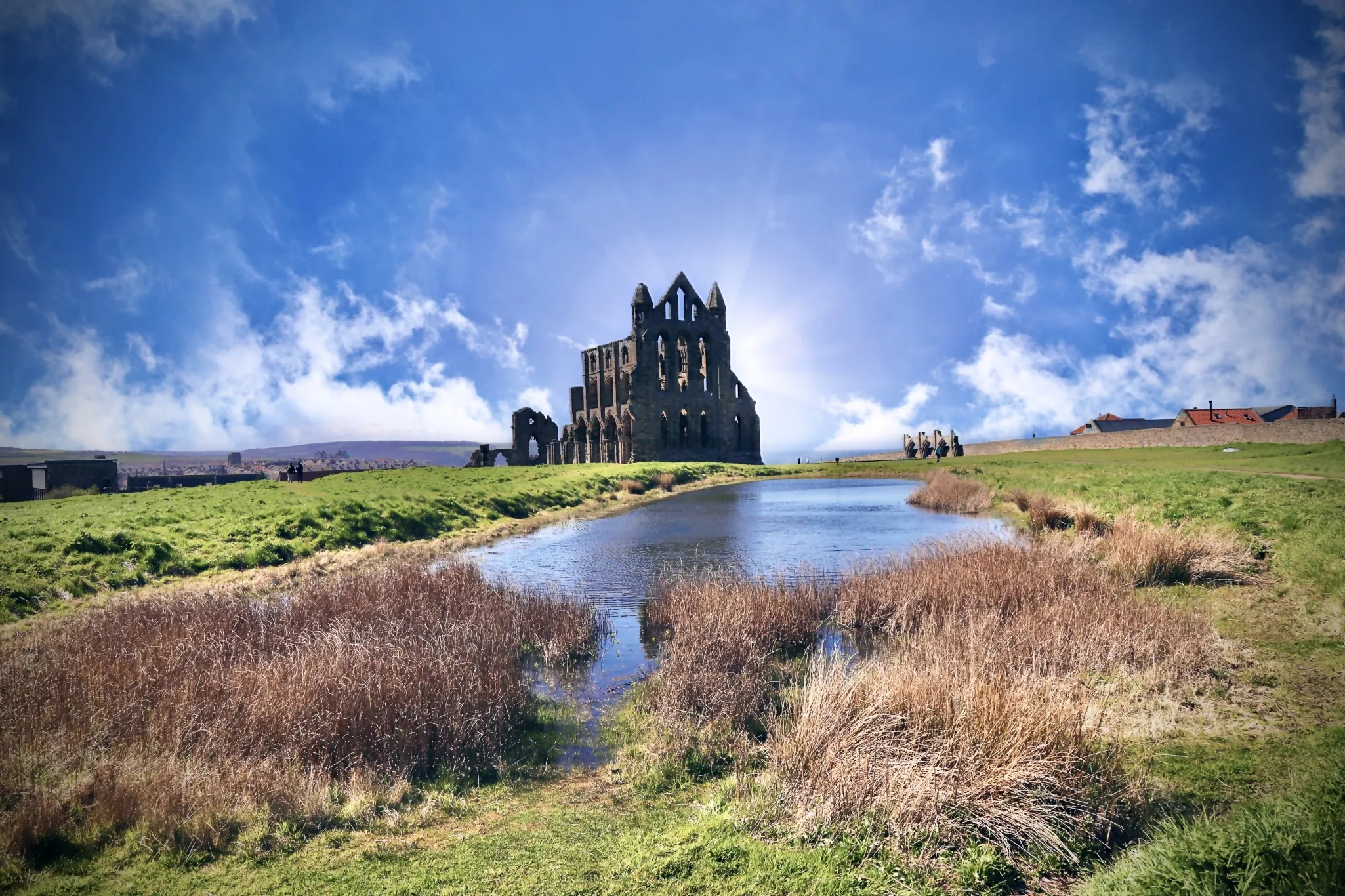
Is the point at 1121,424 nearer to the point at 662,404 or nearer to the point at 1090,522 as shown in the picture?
the point at 662,404

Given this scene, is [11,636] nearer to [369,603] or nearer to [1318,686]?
[369,603]

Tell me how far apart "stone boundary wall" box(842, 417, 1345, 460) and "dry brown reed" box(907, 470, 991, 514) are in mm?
16817

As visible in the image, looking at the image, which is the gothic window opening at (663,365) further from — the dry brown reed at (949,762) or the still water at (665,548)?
the dry brown reed at (949,762)

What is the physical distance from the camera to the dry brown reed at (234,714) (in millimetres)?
5406

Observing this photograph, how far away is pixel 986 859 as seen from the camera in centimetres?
465

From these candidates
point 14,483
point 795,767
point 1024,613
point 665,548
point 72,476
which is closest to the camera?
point 795,767

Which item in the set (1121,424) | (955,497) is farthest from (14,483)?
(1121,424)

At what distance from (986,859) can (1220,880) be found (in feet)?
4.45

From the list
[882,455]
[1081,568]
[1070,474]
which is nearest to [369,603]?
[1081,568]

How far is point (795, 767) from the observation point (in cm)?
569

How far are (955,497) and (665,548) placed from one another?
51.3 feet

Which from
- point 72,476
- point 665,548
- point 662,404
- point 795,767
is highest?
point 662,404

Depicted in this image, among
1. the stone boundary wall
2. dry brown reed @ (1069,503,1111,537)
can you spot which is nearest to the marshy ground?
dry brown reed @ (1069,503,1111,537)

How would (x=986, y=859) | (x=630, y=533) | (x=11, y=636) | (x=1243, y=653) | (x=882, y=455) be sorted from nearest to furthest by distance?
1. (x=986, y=859)
2. (x=1243, y=653)
3. (x=11, y=636)
4. (x=630, y=533)
5. (x=882, y=455)
